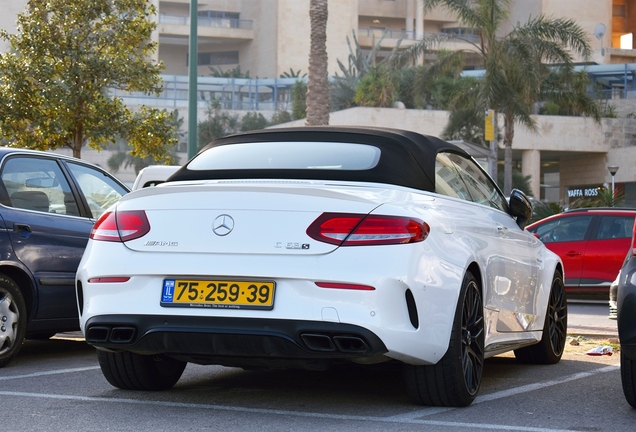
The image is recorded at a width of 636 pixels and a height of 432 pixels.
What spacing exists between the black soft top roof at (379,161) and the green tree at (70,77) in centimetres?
1304

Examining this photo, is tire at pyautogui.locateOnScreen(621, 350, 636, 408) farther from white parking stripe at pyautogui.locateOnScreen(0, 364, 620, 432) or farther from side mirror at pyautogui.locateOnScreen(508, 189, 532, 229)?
side mirror at pyautogui.locateOnScreen(508, 189, 532, 229)

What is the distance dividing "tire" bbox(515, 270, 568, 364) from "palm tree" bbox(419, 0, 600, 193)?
91.6ft

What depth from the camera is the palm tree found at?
35.8 m

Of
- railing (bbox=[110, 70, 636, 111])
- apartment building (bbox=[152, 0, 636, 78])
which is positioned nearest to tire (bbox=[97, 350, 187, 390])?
railing (bbox=[110, 70, 636, 111])

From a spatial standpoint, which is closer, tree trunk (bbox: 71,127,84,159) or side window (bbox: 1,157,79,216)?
side window (bbox: 1,157,79,216)

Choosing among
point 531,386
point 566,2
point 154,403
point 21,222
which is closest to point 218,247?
point 154,403

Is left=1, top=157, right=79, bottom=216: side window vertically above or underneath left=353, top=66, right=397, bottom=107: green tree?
underneath

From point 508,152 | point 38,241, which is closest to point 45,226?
point 38,241

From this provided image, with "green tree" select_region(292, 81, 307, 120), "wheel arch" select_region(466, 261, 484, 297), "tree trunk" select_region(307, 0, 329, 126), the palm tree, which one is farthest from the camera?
"green tree" select_region(292, 81, 307, 120)

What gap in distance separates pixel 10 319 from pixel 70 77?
12064 millimetres

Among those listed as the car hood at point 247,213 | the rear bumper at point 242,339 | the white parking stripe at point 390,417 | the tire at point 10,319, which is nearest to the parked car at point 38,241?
the tire at point 10,319

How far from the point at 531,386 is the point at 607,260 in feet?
34.0

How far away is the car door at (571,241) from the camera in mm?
17016

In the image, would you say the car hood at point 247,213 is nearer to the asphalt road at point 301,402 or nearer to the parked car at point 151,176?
the asphalt road at point 301,402
